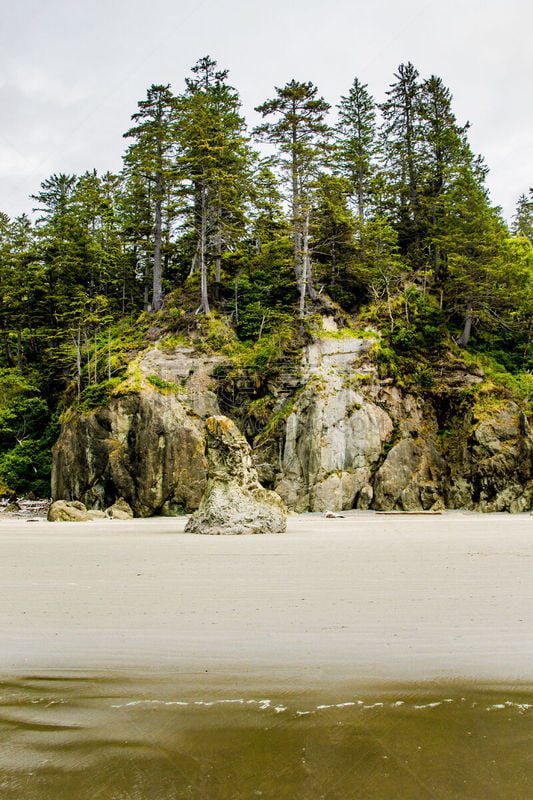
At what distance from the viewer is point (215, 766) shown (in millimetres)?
2068

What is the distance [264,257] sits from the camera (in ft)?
95.9

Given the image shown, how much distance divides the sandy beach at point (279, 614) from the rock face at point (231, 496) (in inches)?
158

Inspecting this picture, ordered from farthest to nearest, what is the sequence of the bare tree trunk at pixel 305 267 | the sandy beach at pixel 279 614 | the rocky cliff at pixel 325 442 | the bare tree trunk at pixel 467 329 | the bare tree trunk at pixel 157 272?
the bare tree trunk at pixel 157 272
the bare tree trunk at pixel 305 267
the bare tree trunk at pixel 467 329
the rocky cliff at pixel 325 442
the sandy beach at pixel 279 614

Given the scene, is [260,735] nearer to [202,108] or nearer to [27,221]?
[202,108]

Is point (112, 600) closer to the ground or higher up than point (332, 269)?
closer to the ground

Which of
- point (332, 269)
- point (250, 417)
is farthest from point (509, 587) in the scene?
point (332, 269)

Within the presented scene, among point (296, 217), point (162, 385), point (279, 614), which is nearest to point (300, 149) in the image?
point (296, 217)

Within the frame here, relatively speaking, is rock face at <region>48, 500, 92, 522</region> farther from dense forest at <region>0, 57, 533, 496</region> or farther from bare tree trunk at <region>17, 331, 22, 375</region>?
bare tree trunk at <region>17, 331, 22, 375</region>

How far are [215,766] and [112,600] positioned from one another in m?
2.98

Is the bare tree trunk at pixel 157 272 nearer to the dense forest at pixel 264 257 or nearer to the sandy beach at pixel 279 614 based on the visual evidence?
the dense forest at pixel 264 257

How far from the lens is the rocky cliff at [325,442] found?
1977 centimetres

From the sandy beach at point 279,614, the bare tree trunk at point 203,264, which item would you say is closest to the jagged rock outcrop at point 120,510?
the bare tree trunk at point 203,264

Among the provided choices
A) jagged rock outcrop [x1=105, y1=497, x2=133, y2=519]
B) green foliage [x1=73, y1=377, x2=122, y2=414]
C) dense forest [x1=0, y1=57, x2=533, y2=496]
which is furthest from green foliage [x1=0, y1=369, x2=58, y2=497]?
jagged rock outcrop [x1=105, y1=497, x2=133, y2=519]

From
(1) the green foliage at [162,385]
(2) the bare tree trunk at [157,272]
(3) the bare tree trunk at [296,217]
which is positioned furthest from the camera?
(2) the bare tree trunk at [157,272]
